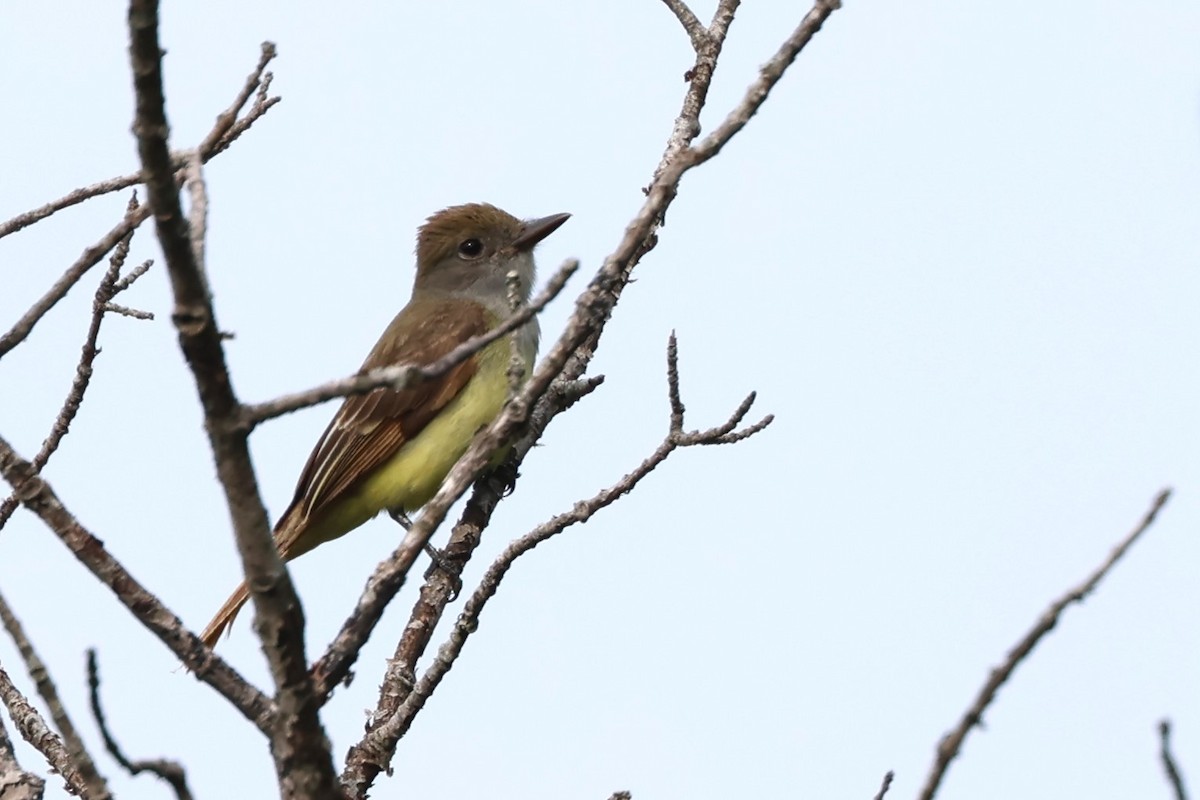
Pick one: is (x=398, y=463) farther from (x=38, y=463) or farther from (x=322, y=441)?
(x=38, y=463)

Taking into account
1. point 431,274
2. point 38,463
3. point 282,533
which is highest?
point 431,274

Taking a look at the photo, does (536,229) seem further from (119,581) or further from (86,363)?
(119,581)

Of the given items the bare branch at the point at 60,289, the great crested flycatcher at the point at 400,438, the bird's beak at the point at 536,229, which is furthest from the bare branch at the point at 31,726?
the bird's beak at the point at 536,229

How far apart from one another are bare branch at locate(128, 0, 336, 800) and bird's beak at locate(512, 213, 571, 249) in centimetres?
643

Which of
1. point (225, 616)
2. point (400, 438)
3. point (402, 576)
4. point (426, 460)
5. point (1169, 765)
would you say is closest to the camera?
point (1169, 765)

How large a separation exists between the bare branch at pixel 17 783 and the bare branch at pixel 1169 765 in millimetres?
2968

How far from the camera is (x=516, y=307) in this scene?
3945 millimetres

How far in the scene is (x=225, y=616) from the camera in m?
7.49

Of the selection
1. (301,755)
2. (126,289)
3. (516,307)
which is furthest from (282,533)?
(301,755)

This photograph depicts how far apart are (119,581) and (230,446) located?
0.56m

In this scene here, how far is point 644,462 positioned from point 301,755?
99.5 inches

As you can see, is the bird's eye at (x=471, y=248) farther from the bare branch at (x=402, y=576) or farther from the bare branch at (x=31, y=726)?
the bare branch at (x=31, y=726)

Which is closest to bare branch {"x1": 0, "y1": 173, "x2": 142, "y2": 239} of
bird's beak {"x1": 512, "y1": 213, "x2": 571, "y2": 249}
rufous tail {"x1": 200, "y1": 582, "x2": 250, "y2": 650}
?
rufous tail {"x1": 200, "y1": 582, "x2": 250, "y2": 650}

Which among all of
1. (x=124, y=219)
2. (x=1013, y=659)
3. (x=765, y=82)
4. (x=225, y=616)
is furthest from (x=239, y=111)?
(x=225, y=616)
